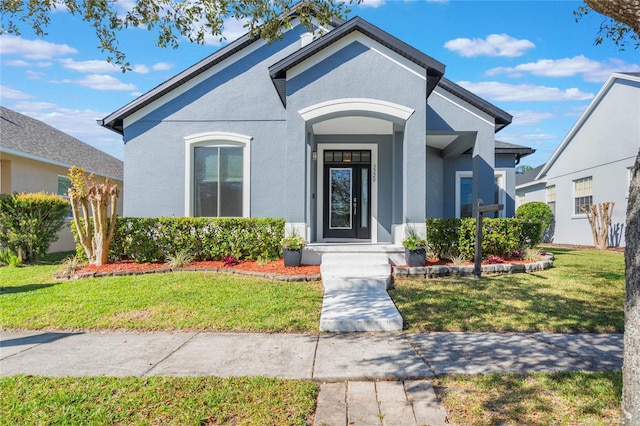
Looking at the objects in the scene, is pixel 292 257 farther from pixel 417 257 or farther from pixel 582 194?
pixel 582 194

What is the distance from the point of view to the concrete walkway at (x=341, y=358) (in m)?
3.00

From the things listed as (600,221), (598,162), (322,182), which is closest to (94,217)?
(322,182)

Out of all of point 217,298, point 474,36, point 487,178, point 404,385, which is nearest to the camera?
point 404,385

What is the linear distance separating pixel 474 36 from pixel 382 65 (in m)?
5.07

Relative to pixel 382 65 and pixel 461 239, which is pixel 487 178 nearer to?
pixel 461 239

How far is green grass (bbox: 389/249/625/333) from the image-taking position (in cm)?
493

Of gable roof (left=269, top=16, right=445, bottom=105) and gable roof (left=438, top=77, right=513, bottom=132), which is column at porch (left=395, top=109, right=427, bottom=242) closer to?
gable roof (left=269, top=16, right=445, bottom=105)

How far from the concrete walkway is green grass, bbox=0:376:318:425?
0.18 metres

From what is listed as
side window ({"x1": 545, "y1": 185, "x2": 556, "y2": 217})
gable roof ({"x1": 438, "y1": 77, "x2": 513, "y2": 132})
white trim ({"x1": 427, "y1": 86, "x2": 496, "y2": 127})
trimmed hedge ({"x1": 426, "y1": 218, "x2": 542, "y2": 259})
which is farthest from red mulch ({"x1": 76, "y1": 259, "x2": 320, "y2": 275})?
side window ({"x1": 545, "y1": 185, "x2": 556, "y2": 217})

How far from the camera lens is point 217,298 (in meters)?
6.03

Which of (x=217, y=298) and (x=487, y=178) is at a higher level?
(x=487, y=178)

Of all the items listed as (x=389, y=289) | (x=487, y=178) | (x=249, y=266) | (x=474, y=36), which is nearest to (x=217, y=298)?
(x=249, y=266)

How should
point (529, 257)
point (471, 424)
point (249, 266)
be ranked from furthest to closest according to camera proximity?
point (529, 257) → point (249, 266) → point (471, 424)

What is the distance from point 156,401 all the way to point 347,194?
9.12 meters
